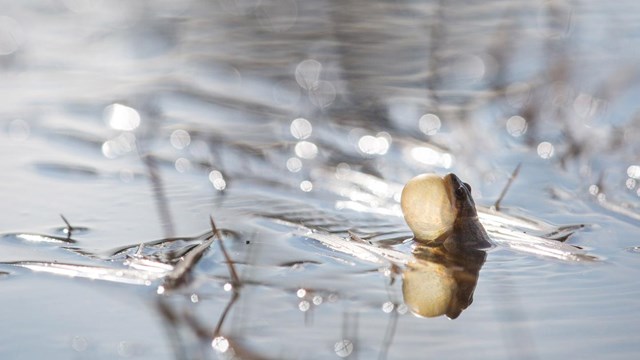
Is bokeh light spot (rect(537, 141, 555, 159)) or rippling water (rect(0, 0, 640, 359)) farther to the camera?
bokeh light spot (rect(537, 141, 555, 159))

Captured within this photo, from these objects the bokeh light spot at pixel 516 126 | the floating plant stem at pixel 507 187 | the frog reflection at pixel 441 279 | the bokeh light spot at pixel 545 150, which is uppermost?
the bokeh light spot at pixel 516 126

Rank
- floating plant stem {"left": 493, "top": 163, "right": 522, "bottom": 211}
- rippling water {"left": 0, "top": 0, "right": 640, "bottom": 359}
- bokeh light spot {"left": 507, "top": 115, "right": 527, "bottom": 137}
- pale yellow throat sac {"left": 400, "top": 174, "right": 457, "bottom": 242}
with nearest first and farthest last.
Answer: rippling water {"left": 0, "top": 0, "right": 640, "bottom": 359} → pale yellow throat sac {"left": 400, "top": 174, "right": 457, "bottom": 242} → floating plant stem {"left": 493, "top": 163, "right": 522, "bottom": 211} → bokeh light spot {"left": 507, "top": 115, "right": 527, "bottom": 137}

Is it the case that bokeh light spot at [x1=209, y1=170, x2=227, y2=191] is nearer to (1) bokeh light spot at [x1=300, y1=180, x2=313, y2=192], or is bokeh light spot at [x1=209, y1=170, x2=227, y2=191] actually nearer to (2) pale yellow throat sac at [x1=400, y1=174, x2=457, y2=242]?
(1) bokeh light spot at [x1=300, y1=180, x2=313, y2=192]

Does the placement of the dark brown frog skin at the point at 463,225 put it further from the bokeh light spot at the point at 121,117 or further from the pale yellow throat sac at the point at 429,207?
the bokeh light spot at the point at 121,117

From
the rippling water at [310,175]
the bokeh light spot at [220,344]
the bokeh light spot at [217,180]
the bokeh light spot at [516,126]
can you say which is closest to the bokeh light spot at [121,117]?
the rippling water at [310,175]

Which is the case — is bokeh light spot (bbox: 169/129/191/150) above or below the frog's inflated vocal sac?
above

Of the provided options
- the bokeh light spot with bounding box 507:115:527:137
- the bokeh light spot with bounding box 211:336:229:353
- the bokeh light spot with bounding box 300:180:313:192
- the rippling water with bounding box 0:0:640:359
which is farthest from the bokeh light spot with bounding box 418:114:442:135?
the bokeh light spot with bounding box 211:336:229:353

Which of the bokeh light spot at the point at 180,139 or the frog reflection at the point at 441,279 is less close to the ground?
the bokeh light spot at the point at 180,139

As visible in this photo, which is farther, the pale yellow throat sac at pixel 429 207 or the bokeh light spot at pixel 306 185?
the bokeh light spot at pixel 306 185

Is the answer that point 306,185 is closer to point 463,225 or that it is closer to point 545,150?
point 463,225
